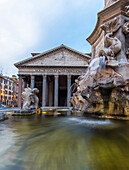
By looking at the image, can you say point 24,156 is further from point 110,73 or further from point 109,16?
point 109,16

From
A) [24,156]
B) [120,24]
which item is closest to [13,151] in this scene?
[24,156]

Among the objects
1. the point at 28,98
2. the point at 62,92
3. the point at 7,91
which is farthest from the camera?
the point at 7,91

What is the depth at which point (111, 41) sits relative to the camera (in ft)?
17.0

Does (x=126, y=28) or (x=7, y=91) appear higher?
(x=126, y=28)

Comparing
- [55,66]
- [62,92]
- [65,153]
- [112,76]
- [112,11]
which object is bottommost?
[65,153]

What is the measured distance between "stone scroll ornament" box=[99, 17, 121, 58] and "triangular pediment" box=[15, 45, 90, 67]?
22.1 metres

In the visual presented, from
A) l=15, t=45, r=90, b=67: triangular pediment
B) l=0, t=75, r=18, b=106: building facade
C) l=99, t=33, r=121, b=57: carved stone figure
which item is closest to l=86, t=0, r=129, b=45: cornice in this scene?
l=99, t=33, r=121, b=57: carved stone figure

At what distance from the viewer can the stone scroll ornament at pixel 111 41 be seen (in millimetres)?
5055

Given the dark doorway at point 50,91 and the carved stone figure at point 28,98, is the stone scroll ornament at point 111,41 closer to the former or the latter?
the carved stone figure at point 28,98

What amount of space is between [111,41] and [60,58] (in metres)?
23.6

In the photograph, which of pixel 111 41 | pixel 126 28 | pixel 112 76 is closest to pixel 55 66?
pixel 111 41

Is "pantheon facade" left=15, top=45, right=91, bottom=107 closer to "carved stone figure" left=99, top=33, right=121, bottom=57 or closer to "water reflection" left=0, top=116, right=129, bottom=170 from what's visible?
"carved stone figure" left=99, top=33, right=121, bottom=57

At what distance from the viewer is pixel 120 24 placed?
17.3 feet

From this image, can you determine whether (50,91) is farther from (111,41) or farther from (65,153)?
(65,153)
